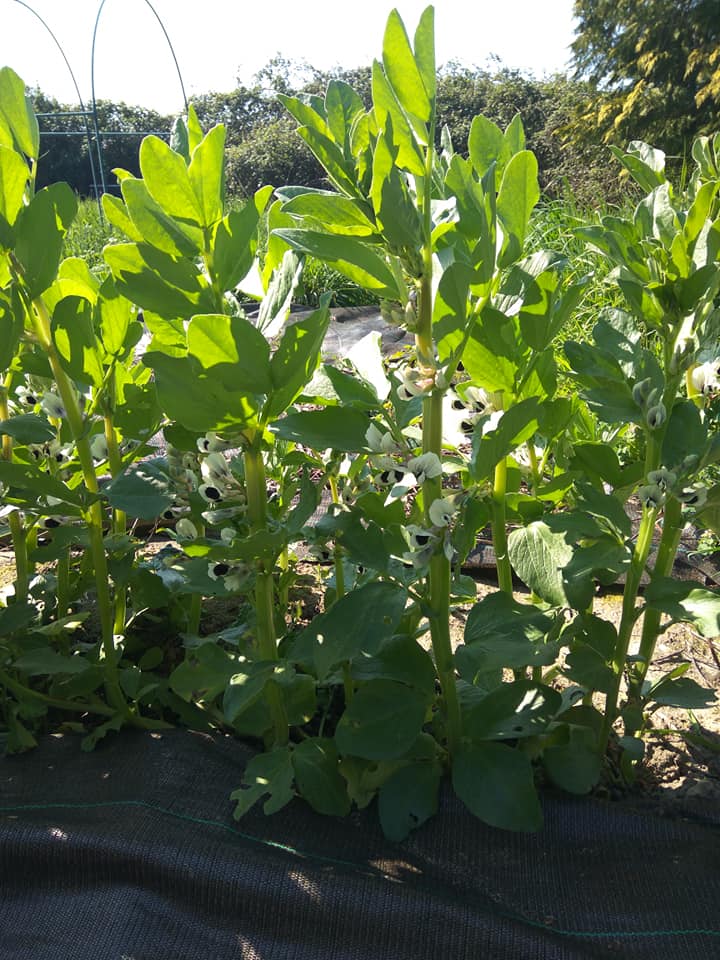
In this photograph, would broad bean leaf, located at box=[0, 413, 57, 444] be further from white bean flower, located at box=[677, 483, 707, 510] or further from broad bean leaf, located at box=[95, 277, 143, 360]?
white bean flower, located at box=[677, 483, 707, 510]

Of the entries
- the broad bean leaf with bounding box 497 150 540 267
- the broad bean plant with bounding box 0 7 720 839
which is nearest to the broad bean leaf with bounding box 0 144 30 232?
the broad bean plant with bounding box 0 7 720 839

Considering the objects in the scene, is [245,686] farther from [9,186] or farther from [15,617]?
[9,186]

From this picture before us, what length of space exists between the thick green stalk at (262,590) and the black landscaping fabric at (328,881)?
16 centimetres

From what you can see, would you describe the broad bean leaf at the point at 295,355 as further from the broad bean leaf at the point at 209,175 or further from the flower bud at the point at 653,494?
the flower bud at the point at 653,494

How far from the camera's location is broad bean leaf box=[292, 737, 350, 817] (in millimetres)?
1154

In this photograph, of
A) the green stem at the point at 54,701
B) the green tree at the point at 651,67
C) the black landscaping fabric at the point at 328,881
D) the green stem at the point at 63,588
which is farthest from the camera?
the green tree at the point at 651,67

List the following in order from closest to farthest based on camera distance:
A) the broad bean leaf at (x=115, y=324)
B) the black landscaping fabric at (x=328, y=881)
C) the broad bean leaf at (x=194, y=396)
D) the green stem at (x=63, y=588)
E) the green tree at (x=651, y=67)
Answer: the broad bean leaf at (x=194, y=396), the black landscaping fabric at (x=328, y=881), the broad bean leaf at (x=115, y=324), the green stem at (x=63, y=588), the green tree at (x=651, y=67)

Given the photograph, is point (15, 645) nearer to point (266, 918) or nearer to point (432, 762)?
point (266, 918)

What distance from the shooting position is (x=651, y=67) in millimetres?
14477

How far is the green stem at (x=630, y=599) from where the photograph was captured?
3.59 ft

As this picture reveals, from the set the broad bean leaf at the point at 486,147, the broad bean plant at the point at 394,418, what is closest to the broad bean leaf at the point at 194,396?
the broad bean plant at the point at 394,418

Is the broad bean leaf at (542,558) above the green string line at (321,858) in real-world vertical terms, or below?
above

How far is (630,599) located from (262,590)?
1.74 ft

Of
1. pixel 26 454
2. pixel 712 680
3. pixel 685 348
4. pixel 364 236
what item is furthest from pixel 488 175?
pixel 712 680
